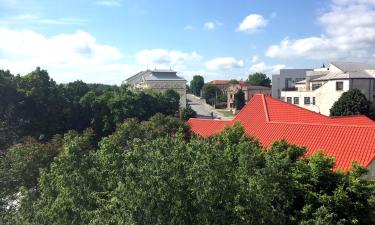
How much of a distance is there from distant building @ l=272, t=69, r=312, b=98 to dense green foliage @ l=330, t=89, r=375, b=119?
24.2 m

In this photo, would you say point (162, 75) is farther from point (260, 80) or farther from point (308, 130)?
point (308, 130)

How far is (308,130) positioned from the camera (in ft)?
87.3

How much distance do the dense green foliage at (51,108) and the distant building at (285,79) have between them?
78.6 feet

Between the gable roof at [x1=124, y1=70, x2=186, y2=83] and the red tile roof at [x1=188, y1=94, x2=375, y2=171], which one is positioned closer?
the red tile roof at [x1=188, y1=94, x2=375, y2=171]

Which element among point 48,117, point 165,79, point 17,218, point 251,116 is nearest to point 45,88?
point 48,117

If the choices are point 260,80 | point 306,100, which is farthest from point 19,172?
point 260,80

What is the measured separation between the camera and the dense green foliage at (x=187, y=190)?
1195cm

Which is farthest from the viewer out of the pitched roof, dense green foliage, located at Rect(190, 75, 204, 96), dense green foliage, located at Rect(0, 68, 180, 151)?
dense green foliage, located at Rect(190, 75, 204, 96)

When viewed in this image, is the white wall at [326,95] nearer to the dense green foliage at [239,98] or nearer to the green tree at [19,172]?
the dense green foliage at [239,98]

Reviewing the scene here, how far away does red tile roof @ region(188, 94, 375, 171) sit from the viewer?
2320 cm

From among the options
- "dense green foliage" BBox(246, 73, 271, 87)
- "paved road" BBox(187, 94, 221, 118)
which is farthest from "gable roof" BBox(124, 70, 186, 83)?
"dense green foliage" BBox(246, 73, 271, 87)

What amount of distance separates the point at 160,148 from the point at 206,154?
6.02ft

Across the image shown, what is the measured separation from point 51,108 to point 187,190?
1404 inches

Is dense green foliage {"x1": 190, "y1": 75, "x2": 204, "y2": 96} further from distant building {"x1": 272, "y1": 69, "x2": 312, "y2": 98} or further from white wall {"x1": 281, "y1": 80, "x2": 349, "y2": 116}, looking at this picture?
white wall {"x1": 281, "y1": 80, "x2": 349, "y2": 116}
